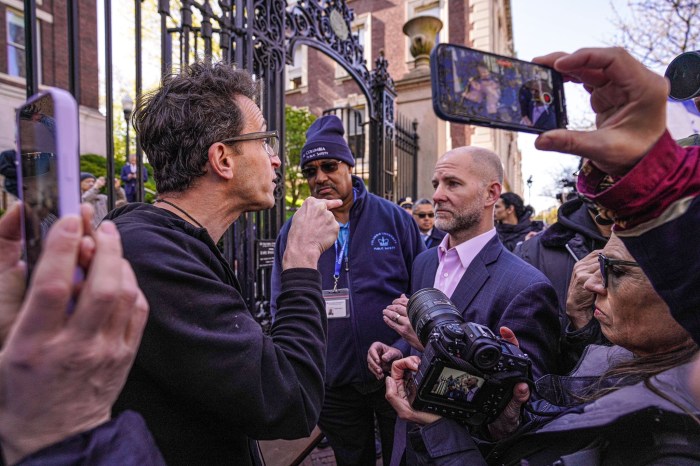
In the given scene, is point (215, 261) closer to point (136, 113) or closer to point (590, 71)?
point (136, 113)

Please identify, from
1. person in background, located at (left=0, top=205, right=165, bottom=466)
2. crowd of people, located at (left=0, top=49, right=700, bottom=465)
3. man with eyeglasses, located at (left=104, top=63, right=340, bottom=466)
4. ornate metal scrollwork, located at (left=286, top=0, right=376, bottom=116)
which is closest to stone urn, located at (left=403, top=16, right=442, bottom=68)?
ornate metal scrollwork, located at (left=286, top=0, right=376, bottom=116)

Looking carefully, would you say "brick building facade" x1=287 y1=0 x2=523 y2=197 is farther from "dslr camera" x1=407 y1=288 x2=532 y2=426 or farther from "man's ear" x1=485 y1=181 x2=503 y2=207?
"dslr camera" x1=407 y1=288 x2=532 y2=426

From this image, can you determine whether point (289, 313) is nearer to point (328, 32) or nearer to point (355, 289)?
point (355, 289)

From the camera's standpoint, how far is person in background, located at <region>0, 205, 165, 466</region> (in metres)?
0.57

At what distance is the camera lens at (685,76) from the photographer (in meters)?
1.15

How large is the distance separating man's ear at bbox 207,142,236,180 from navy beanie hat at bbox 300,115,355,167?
151 centimetres

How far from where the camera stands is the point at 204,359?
42.2 inches

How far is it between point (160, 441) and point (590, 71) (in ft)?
4.42

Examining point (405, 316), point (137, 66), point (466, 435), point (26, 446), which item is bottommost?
point (466, 435)

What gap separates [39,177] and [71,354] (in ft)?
0.87

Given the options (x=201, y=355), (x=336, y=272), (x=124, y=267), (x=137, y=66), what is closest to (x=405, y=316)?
(x=336, y=272)

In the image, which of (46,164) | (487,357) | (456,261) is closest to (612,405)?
(487,357)

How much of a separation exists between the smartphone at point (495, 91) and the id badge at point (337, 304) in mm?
1744

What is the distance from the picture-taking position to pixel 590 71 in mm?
733
